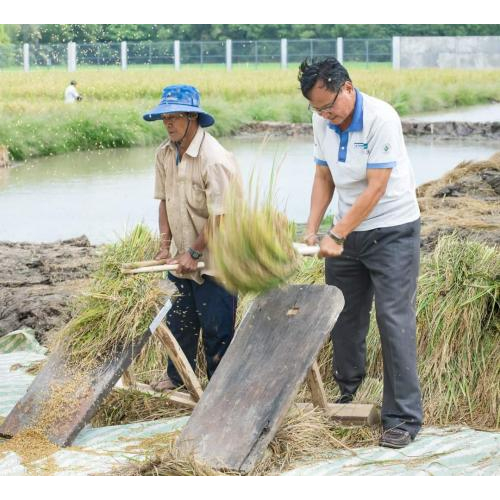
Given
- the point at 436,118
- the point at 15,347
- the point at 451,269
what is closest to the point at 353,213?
the point at 451,269

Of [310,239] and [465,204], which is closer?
[310,239]

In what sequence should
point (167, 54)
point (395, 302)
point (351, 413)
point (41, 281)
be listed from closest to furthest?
point (395, 302)
point (351, 413)
point (41, 281)
point (167, 54)

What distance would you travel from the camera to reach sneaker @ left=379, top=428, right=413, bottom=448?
164 inches

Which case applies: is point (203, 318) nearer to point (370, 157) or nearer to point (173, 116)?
point (173, 116)

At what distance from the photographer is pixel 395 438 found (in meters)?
4.18

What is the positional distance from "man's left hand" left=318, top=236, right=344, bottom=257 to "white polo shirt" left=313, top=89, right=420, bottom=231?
6.3 inches

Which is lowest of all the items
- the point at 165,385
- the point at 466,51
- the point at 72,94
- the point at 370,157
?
the point at 165,385

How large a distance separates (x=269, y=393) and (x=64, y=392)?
3.08ft

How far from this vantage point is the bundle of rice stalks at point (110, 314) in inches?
177

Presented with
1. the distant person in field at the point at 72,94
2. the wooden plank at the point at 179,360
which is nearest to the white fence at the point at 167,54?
the distant person in field at the point at 72,94

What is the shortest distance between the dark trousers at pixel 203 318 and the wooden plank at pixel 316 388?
1.87 feet

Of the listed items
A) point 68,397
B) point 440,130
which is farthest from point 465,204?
point 440,130

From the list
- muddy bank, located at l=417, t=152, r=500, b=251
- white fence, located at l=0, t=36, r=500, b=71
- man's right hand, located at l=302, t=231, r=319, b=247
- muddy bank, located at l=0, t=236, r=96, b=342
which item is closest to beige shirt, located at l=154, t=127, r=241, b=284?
man's right hand, located at l=302, t=231, r=319, b=247

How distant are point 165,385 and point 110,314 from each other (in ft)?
1.85
